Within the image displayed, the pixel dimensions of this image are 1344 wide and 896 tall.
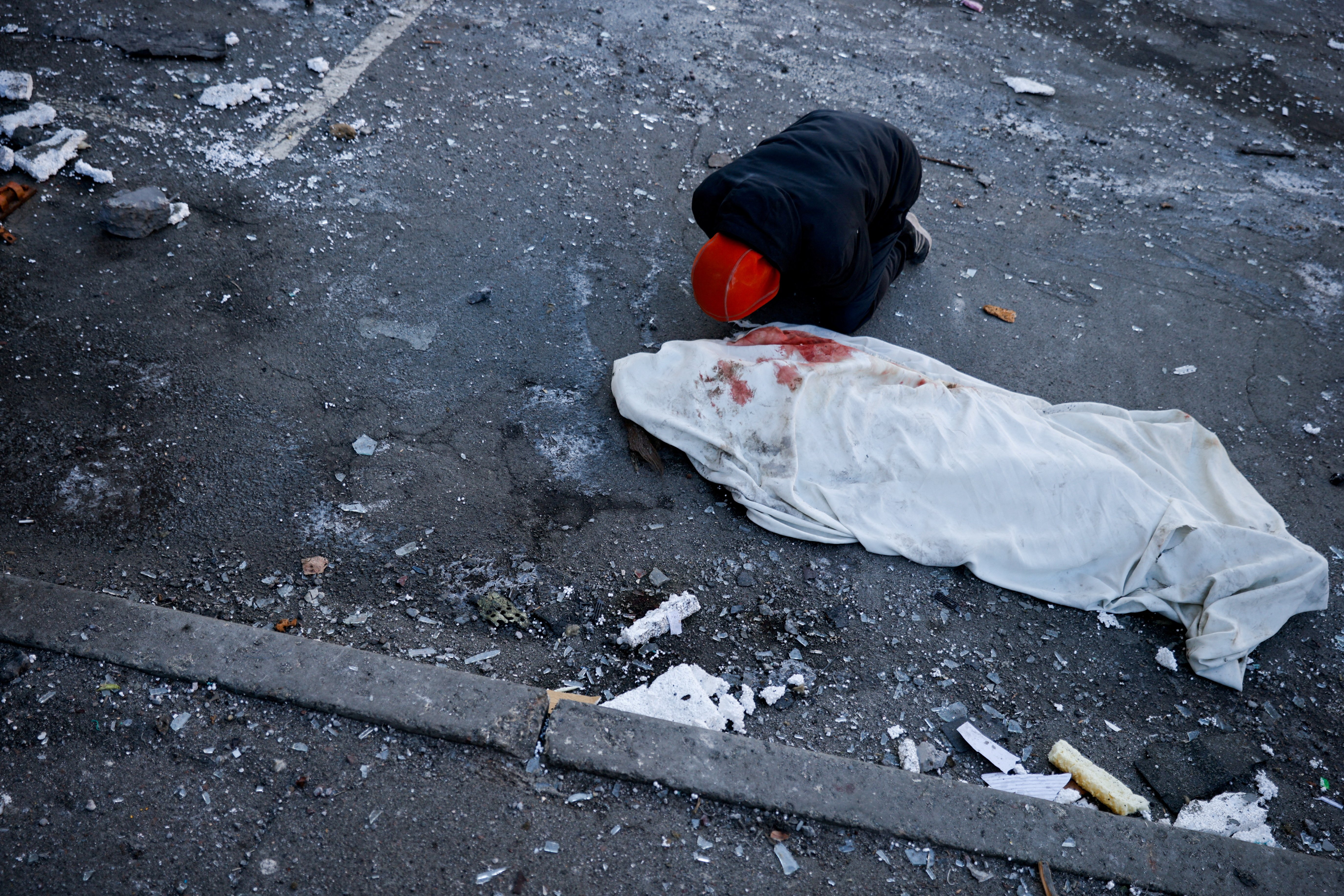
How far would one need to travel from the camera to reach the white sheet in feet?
9.40

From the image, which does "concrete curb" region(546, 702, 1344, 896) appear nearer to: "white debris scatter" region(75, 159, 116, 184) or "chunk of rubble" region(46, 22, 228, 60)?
"white debris scatter" region(75, 159, 116, 184)

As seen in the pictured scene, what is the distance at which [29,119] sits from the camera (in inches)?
159

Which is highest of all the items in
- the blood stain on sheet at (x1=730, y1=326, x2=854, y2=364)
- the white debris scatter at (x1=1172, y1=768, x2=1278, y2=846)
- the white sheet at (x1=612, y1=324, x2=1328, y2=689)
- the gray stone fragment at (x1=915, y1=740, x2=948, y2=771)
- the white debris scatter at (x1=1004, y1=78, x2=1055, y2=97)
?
the white debris scatter at (x1=1004, y1=78, x2=1055, y2=97)

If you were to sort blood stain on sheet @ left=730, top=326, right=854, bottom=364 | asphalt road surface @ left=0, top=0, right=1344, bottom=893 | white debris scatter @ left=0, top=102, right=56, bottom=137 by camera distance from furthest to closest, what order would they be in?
white debris scatter @ left=0, top=102, right=56, bottom=137
blood stain on sheet @ left=730, top=326, right=854, bottom=364
asphalt road surface @ left=0, top=0, right=1344, bottom=893

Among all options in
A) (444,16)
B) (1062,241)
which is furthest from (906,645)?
(444,16)

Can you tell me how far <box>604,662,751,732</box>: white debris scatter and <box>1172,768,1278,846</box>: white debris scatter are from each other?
138 cm

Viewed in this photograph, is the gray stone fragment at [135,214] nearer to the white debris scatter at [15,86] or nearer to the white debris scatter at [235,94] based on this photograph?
the white debris scatter at [235,94]

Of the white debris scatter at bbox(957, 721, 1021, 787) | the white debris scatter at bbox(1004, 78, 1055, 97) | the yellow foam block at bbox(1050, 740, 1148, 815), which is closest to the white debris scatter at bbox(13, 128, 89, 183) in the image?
the white debris scatter at bbox(957, 721, 1021, 787)

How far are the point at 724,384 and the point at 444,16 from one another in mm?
3917

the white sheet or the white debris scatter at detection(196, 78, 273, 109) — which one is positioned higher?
the white debris scatter at detection(196, 78, 273, 109)

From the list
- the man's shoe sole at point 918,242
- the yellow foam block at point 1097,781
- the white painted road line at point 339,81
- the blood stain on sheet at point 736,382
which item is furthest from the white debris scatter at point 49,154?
the yellow foam block at point 1097,781

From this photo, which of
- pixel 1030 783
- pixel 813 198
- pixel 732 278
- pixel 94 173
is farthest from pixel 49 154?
pixel 1030 783

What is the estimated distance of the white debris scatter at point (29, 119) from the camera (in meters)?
3.98

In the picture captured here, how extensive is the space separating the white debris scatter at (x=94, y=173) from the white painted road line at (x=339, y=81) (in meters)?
0.70
